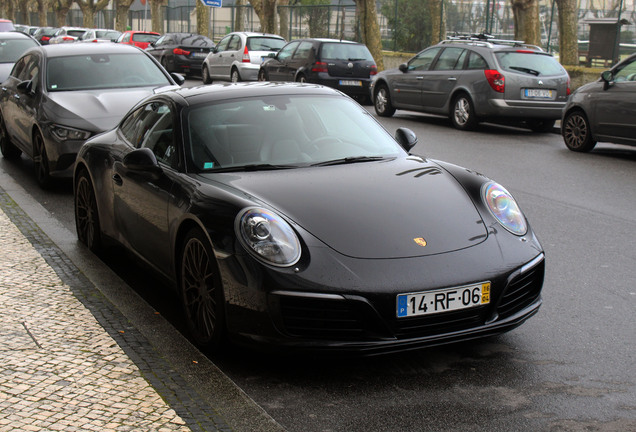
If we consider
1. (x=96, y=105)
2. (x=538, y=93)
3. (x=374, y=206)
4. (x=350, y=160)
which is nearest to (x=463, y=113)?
(x=538, y=93)

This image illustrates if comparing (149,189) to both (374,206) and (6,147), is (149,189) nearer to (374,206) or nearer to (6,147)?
(374,206)

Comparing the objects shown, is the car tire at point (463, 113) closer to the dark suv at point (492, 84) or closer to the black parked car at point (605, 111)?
the dark suv at point (492, 84)

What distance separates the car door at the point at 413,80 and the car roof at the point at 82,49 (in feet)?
26.0

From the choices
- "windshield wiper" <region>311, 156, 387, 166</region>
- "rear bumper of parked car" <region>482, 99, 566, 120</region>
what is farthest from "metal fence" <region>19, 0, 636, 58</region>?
"windshield wiper" <region>311, 156, 387, 166</region>

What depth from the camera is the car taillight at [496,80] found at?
16.1 m

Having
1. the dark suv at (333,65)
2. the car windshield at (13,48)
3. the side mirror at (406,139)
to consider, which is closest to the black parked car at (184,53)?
the dark suv at (333,65)

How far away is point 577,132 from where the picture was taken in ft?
45.3

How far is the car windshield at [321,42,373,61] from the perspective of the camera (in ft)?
73.3

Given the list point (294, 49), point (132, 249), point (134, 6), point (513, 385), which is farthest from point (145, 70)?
point (134, 6)

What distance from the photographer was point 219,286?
14.5ft

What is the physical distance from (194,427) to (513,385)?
1.58 m

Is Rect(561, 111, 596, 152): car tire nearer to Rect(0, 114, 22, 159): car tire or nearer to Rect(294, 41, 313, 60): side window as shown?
Rect(0, 114, 22, 159): car tire

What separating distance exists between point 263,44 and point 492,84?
518 inches

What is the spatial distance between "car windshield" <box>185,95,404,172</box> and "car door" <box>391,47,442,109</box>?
12623mm
